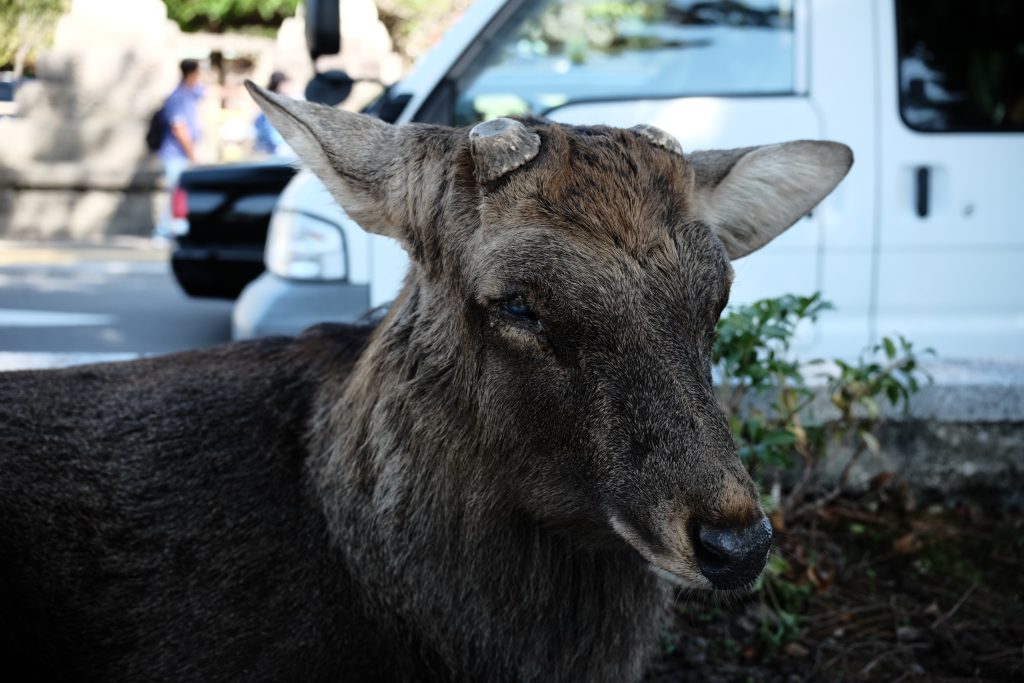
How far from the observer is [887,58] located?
19.9 ft

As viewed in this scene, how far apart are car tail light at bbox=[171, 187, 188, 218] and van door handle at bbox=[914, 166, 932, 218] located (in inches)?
228

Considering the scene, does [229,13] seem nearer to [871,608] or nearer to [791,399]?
[791,399]

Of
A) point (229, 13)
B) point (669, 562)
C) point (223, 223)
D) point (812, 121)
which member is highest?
point (229, 13)

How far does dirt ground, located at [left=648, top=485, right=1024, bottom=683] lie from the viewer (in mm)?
4055

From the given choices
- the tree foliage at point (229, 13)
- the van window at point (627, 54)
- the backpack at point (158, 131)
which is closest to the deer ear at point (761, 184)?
the van window at point (627, 54)

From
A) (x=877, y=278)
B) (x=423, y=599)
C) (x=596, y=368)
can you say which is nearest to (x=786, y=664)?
(x=423, y=599)

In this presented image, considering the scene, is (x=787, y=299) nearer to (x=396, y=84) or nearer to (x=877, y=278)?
(x=877, y=278)

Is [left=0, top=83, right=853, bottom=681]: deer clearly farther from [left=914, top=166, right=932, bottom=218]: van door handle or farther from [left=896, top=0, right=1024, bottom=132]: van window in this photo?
[left=896, top=0, right=1024, bottom=132]: van window

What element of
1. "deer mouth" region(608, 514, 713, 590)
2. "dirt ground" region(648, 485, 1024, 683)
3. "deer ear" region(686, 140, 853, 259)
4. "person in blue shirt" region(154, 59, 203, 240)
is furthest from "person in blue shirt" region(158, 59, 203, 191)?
"deer mouth" region(608, 514, 713, 590)

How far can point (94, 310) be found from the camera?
1141 centimetres

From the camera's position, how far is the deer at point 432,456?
8.76 feet

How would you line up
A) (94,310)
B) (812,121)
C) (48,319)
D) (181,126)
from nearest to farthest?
(812,121) → (48,319) → (94,310) → (181,126)

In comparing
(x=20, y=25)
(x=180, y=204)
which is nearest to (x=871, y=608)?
(x=20, y=25)

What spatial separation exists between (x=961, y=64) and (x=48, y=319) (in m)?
8.04
